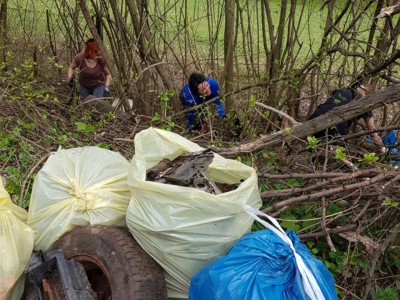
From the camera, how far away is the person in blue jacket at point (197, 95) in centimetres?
437

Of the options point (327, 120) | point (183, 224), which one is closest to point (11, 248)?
point (183, 224)

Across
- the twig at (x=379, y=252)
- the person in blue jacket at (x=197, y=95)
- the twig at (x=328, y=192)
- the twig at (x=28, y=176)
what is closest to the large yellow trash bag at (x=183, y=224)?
the twig at (x=328, y=192)

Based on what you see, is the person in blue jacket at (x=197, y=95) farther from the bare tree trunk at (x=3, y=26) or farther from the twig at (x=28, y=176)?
the bare tree trunk at (x=3, y=26)

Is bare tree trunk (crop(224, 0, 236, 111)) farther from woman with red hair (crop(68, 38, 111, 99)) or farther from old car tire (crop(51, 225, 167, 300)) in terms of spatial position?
old car tire (crop(51, 225, 167, 300))

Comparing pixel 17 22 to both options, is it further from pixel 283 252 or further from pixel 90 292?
pixel 283 252

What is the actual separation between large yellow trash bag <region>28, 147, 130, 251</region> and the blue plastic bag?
24.8 inches

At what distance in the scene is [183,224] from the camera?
191 centimetres

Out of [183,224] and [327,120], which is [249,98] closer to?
[327,120]

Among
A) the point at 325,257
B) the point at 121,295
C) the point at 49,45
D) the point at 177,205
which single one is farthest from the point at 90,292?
the point at 49,45

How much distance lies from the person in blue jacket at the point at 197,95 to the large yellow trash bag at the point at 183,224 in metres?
2.27

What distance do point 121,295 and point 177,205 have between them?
438 mm

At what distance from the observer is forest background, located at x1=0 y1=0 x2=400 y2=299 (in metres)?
2.40

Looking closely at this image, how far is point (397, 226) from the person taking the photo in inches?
88.7

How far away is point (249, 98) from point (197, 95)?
1.72ft
